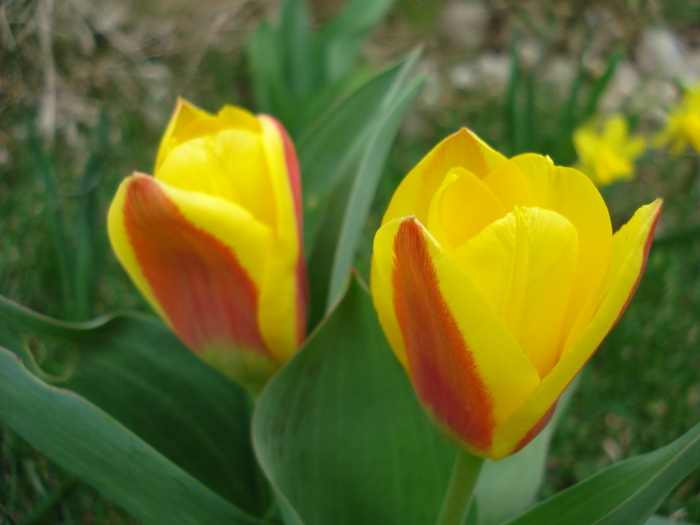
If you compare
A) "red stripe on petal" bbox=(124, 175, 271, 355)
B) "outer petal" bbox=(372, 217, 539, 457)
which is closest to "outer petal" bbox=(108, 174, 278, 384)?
"red stripe on petal" bbox=(124, 175, 271, 355)

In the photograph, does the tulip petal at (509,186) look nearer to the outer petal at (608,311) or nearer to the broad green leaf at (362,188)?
the outer petal at (608,311)

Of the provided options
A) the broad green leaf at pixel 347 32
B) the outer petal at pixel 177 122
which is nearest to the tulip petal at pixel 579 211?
the outer petal at pixel 177 122

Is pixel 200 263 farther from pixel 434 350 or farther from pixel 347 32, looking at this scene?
pixel 347 32

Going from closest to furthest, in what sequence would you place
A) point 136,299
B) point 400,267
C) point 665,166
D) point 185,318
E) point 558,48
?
point 400,267, point 185,318, point 136,299, point 665,166, point 558,48

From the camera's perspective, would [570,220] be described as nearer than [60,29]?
Yes

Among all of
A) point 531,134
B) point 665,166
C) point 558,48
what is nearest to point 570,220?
point 531,134

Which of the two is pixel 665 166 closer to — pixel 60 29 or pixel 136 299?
pixel 136 299
